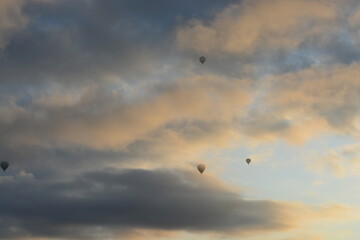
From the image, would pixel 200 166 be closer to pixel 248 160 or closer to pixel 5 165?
pixel 248 160

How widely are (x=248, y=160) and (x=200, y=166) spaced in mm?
22487

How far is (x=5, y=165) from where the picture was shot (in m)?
172

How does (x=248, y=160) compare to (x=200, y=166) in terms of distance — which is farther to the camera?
(x=248, y=160)

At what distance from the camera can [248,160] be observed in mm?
185500

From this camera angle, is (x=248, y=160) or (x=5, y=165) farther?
(x=248, y=160)

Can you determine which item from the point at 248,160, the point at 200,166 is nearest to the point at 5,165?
the point at 200,166

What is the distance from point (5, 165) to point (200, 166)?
69349 mm

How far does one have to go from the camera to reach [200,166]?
17338 centimetres

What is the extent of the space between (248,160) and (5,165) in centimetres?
8927
